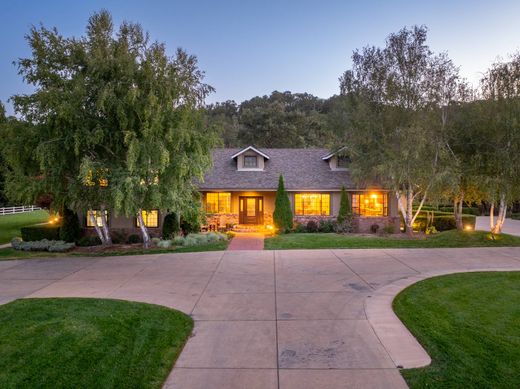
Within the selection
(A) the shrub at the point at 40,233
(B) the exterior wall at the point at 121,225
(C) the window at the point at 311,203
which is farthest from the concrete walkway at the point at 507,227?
(A) the shrub at the point at 40,233

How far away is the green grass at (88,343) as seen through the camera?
446 centimetres

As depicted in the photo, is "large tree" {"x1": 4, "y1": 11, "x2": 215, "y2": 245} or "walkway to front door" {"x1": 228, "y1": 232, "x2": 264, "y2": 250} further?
"walkway to front door" {"x1": 228, "y1": 232, "x2": 264, "y2": 250}

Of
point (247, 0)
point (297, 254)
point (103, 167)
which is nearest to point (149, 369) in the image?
point (297, 254)

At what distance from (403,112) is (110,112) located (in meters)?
13.1

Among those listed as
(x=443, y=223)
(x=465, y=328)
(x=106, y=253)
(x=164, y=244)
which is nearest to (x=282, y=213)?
(x=164, y=244)

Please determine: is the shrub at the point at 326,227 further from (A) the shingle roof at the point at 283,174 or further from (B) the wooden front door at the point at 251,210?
(B) the wooden front door at the point at 251,210

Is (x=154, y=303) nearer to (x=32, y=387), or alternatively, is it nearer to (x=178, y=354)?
(x=178, y=354)

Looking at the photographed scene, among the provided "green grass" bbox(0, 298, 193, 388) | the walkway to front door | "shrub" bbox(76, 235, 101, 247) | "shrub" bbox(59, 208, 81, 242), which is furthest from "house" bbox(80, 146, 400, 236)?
"green grass" bbox(0, 298, 193, 388)

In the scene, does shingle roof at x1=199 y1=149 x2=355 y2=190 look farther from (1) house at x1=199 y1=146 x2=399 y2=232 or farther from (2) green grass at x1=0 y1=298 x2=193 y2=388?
(2) green grass at x1=0 y1=298 x2=193 y2=388

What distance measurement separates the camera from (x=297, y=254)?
13.5m

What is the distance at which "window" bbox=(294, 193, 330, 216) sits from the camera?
20.8 meters

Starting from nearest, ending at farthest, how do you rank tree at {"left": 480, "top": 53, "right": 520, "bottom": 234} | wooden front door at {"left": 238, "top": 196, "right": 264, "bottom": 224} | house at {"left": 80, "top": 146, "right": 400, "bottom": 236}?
tree at {"left": 480, "top": 53, "right": 520, "bottom": 234} < house at {"left": 80, "top": 146, "right": 400, "bottom": 236} < wooden front door at {"left": 238, "top": 196, "right": 264, "bottom": 224}

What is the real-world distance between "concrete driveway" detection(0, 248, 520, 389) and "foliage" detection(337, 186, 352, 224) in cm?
556

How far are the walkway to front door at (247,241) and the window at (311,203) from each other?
124 inches
